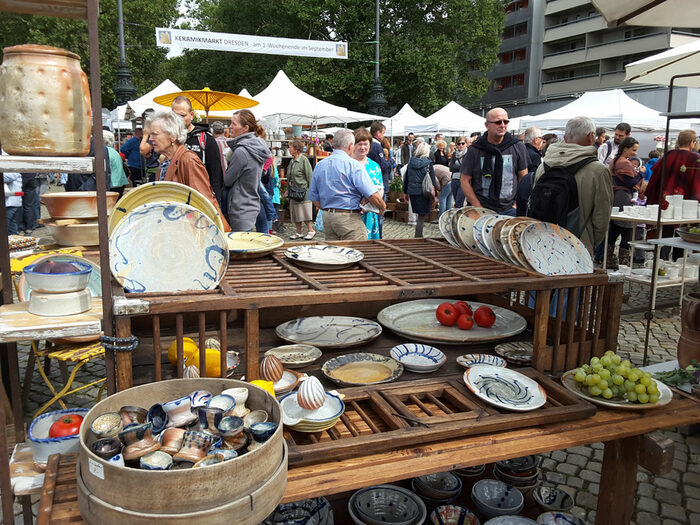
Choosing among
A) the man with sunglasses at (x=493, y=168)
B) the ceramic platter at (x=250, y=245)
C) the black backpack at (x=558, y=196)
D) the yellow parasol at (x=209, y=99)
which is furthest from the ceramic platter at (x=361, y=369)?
the yellow parasol at (x=209, y=99)

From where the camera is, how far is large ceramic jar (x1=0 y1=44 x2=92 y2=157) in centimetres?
154

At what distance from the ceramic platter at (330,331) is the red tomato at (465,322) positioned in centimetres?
40

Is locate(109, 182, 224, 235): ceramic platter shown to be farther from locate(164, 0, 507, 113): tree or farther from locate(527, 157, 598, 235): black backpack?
locate(164, 0, 507, 113): tree

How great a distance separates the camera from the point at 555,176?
161 inches

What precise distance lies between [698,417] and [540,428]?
0.69 m

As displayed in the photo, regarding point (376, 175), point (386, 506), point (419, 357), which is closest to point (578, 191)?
point (419, 357)

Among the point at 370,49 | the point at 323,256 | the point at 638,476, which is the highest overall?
the point at 370,49

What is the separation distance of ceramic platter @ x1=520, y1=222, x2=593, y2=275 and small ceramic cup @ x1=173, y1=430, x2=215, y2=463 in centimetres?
162

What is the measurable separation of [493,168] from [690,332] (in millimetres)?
1967

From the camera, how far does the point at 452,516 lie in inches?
91.0

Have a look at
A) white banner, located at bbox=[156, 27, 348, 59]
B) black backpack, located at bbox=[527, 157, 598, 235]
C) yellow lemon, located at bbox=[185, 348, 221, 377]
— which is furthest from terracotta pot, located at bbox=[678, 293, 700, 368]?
white banner, located at bbox=[156, 27, 348, 59]

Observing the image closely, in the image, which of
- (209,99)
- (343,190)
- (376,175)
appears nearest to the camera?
(343,190)

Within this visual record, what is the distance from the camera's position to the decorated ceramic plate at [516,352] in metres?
2.46

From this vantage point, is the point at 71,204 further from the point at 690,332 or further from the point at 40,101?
the point at 690,332
